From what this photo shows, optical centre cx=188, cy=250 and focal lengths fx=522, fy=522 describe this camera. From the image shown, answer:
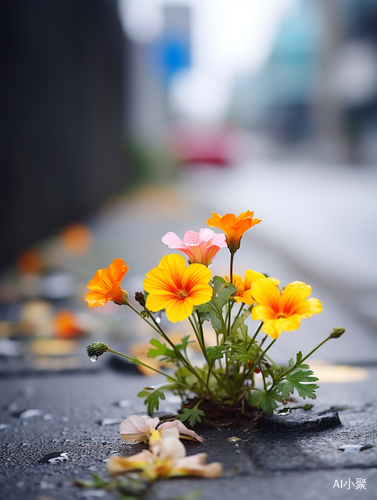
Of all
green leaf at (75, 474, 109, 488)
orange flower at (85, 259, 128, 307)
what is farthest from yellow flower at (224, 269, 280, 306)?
green leaf at (75, 474, 109, 488)

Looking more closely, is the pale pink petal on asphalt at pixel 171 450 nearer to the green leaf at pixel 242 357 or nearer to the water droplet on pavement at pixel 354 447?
the green leaf at pixel 242 357

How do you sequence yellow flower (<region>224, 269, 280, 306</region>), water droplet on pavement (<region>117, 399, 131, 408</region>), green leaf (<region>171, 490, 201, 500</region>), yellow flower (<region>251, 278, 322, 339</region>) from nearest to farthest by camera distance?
green leaf (<region>171, 490, 201, 500</region>)
yellow flower (<region>251, 278, 322, 339</region>)
yellow flower (<region>224, 269, 280, 306</region>)
water droplet on pavement (<region>117, 399, 131, 408</region>)

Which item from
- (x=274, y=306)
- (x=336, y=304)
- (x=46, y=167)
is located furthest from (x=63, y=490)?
(x=46, y=167)

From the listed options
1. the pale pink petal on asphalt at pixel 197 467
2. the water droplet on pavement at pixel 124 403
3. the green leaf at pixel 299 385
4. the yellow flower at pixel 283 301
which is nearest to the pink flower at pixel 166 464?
the pale pink petal on asphalt at pixel 197 467

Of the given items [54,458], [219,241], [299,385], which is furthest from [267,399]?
[54,458]

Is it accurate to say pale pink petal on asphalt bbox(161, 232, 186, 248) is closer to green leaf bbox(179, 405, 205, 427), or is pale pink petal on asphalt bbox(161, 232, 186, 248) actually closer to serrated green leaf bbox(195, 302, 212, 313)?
serrated green leaf bbox(195, 302, 212, 313)

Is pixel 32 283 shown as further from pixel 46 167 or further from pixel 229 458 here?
pixel 229 458

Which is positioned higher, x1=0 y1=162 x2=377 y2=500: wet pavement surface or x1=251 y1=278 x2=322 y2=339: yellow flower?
x1=251 y1=278 x2=322 y2=339: yellow flower
